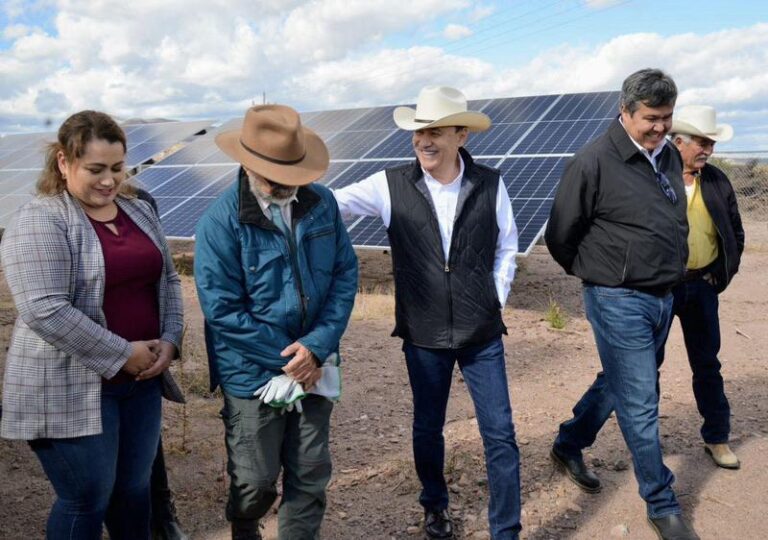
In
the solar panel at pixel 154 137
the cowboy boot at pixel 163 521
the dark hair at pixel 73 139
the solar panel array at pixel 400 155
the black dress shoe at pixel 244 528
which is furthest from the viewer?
the solar panel at pixel 154 137

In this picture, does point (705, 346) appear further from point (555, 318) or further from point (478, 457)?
point (555, 318)

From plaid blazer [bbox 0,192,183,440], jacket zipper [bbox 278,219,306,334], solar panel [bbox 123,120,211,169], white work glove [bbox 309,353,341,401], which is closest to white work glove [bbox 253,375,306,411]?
white work glove [bbox 309,353,341,401]

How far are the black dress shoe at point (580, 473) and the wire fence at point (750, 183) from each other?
1311cm

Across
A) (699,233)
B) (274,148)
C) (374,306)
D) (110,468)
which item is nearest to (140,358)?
(110,468)

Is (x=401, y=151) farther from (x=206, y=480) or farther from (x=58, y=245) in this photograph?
(x=58, y=245)

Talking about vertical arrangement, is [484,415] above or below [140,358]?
below

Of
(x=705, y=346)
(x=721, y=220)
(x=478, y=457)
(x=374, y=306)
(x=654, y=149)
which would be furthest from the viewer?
(x=374, y=306)

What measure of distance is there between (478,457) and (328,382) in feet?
6.38

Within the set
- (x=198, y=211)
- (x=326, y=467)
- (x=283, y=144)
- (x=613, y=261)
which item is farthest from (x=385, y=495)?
(x=198, y=211)

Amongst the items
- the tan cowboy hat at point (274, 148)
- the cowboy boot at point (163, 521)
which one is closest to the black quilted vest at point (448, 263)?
the tan cowboy hat at point (274, 148)

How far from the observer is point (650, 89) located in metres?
Answer: 3.32

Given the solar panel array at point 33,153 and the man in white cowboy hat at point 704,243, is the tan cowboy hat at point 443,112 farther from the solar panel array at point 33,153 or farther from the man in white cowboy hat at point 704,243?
the solar panel array at point 33,153

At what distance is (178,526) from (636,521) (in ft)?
7.45

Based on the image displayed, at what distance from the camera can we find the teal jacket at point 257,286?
8.95 feet
